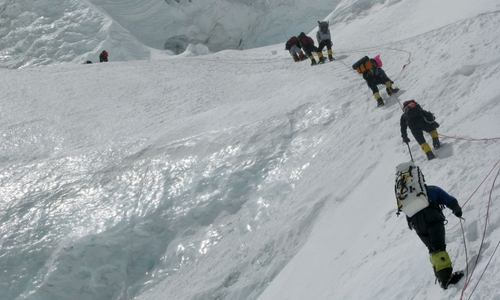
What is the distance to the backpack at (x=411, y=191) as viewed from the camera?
19.5 feet

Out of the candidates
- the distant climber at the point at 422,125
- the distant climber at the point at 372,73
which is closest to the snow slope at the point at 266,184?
the distant climber at the point at 422,125

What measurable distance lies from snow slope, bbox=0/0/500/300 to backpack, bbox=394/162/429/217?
28.3 inches

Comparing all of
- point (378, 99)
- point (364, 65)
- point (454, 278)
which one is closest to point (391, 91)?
point (378, 99)

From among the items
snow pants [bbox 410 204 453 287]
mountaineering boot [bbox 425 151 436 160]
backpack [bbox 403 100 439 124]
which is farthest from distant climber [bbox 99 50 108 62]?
snow pants [bbox 410 204 453 287]

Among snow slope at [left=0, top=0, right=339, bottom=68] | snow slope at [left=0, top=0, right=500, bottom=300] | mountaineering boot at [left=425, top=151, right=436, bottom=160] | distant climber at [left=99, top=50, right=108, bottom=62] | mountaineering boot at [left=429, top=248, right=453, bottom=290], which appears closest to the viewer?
mountaineering boot at [left=429, top=248, right=453, bottom=290]

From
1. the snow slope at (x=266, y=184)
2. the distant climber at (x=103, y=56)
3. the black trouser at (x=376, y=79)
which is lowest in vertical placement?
the snow slope at (x=266, y=184)

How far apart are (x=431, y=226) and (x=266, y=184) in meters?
6.07

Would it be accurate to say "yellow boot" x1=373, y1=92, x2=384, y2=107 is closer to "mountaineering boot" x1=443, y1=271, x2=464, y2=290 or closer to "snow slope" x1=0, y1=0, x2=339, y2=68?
"mountaineering boot" x1=443, y1=271, x2=464, y2=290

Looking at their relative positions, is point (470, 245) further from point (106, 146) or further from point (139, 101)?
point (139, 101)

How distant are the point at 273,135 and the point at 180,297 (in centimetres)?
427

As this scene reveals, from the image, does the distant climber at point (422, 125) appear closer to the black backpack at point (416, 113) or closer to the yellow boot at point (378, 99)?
the black backpack at point (416, 113)

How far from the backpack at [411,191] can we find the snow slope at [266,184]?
72 centimetres

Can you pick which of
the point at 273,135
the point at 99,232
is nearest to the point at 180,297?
the point at 99,232

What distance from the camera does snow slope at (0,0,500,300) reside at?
7.64m
